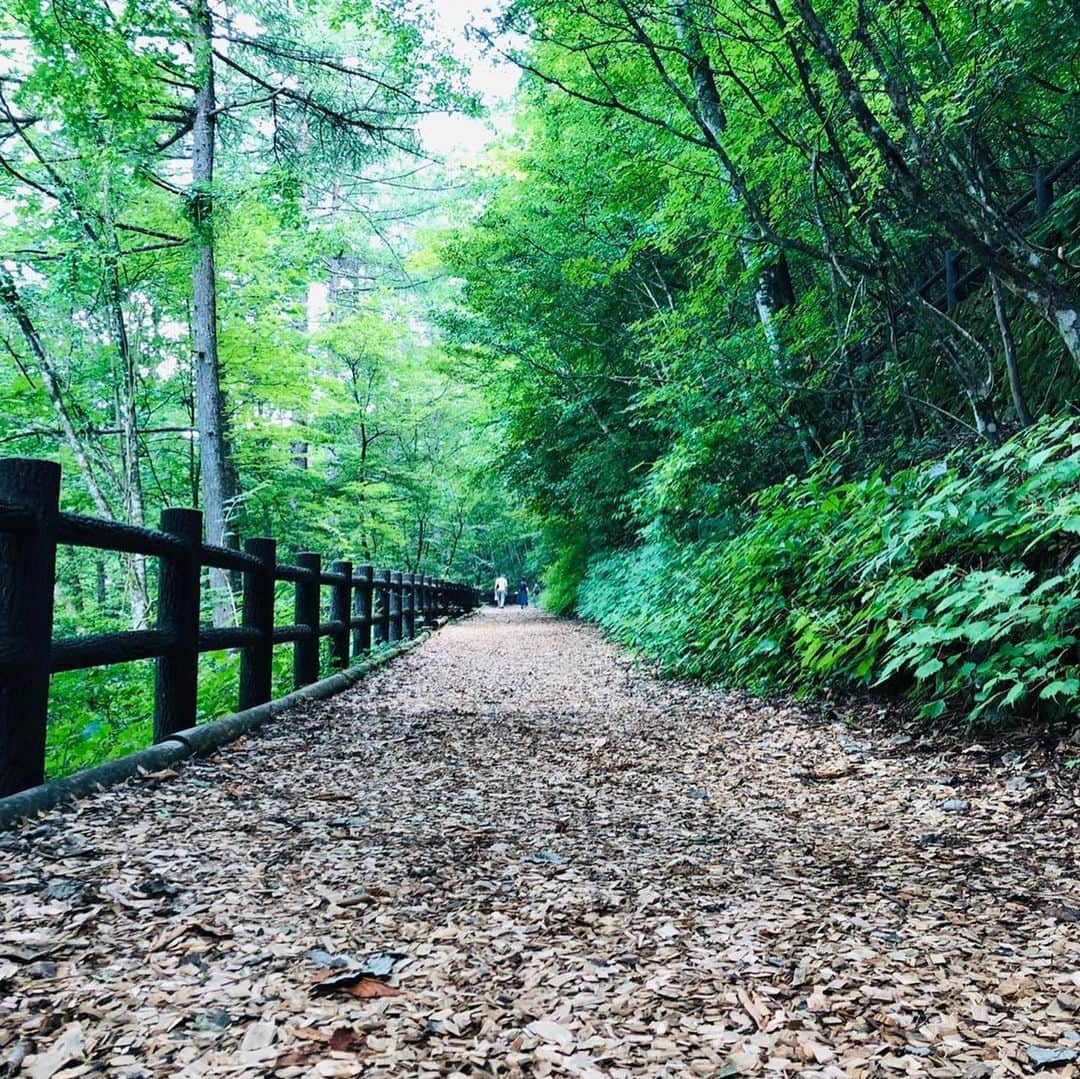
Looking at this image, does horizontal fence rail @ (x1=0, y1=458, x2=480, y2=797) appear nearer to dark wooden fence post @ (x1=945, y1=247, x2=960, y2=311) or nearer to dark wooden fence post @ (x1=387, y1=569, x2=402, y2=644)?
dark wooden fence post @ (x1=387, y1=569, x2=402, y2=644)

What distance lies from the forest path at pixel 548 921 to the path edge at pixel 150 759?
89mm

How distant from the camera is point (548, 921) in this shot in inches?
72.1

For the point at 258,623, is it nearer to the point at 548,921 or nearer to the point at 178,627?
the point at 178,627

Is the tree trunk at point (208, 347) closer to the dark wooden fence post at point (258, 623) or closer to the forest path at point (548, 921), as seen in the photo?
the dark wooden fence post at point (258, 623)

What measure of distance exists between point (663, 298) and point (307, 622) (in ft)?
22.0

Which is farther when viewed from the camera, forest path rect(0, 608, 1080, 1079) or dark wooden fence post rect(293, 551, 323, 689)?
dark wooden fence post rect(293, 551, 323, 689)

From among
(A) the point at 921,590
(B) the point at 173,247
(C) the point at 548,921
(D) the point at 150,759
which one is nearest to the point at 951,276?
(A) the point at 921,590

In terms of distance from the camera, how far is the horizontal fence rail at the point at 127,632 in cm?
253

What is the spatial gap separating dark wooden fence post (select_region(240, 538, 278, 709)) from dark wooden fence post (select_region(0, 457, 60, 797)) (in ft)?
6.23

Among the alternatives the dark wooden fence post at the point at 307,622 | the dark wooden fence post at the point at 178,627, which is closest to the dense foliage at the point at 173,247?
the dark wooden fence post at the point at 307,622

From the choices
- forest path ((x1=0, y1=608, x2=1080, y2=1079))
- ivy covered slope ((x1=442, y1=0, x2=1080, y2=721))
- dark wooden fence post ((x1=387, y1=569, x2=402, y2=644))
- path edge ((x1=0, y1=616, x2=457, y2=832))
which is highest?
ivy covered slope ((x1=442, y1=0, x2=1080, y2=721))

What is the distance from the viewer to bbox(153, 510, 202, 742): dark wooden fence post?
3523 millimetres

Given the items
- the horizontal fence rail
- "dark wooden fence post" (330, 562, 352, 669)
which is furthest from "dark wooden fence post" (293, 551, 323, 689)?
"dark wooden fence post" (330, 562, 352, 669)

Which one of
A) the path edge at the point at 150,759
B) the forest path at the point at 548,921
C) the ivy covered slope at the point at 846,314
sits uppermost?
the ivy covered slope at the point at 846,314
